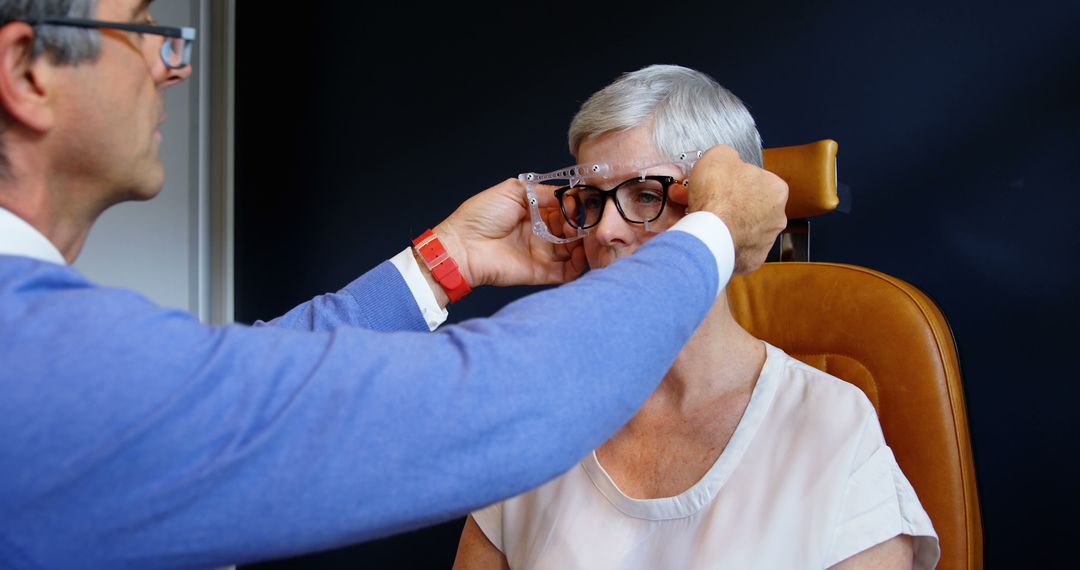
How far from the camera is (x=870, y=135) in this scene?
2.20 meters

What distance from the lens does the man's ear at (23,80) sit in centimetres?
78

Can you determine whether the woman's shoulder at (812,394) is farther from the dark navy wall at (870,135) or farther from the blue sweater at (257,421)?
the blue sweater at (257,421)

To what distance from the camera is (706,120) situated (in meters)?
1.46

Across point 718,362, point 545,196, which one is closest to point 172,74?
point 545,196

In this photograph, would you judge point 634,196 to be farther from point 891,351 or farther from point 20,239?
point 20,239

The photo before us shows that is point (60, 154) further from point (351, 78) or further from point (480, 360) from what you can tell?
point (351, 78)

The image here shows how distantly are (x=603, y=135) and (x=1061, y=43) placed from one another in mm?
1269

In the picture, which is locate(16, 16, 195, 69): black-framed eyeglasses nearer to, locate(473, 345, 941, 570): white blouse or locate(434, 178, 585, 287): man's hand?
locate(434, 178, 585, 287): man's hand

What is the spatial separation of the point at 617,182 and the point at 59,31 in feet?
2.95

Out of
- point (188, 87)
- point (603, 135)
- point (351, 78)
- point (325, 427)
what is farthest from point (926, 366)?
point (188, 87)

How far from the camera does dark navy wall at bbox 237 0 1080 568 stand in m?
1.99

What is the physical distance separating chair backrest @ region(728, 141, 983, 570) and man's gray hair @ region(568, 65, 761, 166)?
0.22 metres

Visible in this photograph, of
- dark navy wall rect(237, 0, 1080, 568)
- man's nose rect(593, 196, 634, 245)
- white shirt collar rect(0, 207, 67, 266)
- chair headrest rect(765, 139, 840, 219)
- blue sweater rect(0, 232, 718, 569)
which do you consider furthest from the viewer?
dark navy wall rect(237, 0, 1080, 568)

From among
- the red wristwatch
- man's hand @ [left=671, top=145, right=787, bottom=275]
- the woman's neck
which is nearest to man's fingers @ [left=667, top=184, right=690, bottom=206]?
the woman's neck
